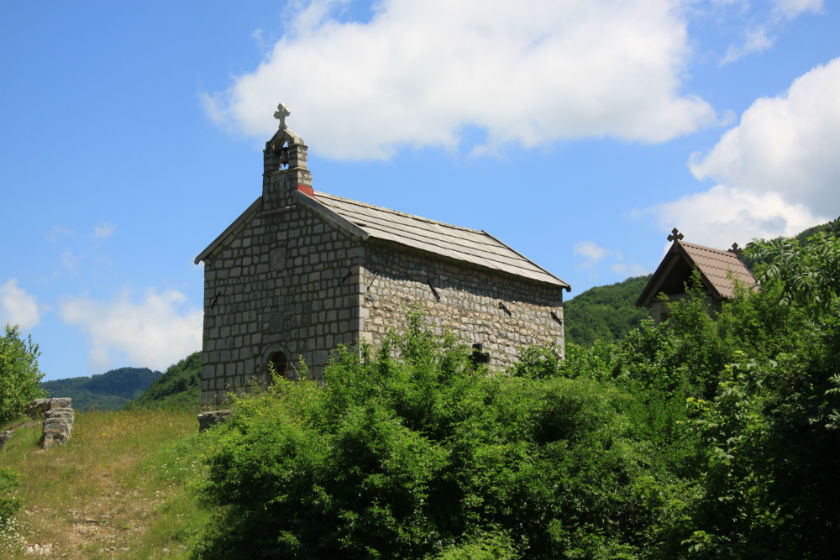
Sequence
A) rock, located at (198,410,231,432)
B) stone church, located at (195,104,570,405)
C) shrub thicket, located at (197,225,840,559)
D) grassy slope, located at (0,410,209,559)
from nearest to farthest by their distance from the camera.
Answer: shrub thicket, located at (197,225,840,559)
grassy slope, located at (0,410,209,559)
stone church, located at (195,104,570,405)
rock, located at (198,410,231,432)

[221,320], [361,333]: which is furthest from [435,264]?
[221,320]

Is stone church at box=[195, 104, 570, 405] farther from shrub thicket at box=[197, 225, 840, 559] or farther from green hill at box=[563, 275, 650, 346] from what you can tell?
green hill at box=[563, 275, 650, 346]

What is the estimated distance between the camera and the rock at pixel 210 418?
67.5 feet

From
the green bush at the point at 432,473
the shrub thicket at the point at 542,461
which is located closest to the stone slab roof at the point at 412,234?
the shrub thicket at the point at 542,461

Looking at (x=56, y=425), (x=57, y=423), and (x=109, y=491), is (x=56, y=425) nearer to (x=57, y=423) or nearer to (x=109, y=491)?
(x=57, y=423)

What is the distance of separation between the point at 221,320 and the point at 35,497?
6.02 meters

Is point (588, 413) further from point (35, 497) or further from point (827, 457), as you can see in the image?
point (35, 497)

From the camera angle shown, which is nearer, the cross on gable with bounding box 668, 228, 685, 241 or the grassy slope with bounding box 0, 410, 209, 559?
the grassy slope with bounding box 0, 410, 209, 559

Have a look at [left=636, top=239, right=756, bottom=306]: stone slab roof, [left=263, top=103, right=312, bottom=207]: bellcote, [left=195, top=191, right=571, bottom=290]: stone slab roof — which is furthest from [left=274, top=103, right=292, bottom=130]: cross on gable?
[left=636, top=239, right=756, bottom=306]: stone slab roof

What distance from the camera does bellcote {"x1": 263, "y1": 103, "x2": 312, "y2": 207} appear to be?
2145 cm

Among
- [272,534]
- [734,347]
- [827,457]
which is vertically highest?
[734,347]

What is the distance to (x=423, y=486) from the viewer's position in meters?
12.9

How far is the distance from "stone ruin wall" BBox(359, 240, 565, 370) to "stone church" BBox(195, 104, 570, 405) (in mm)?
29

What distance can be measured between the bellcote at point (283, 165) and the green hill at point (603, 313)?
2725 centimetres
